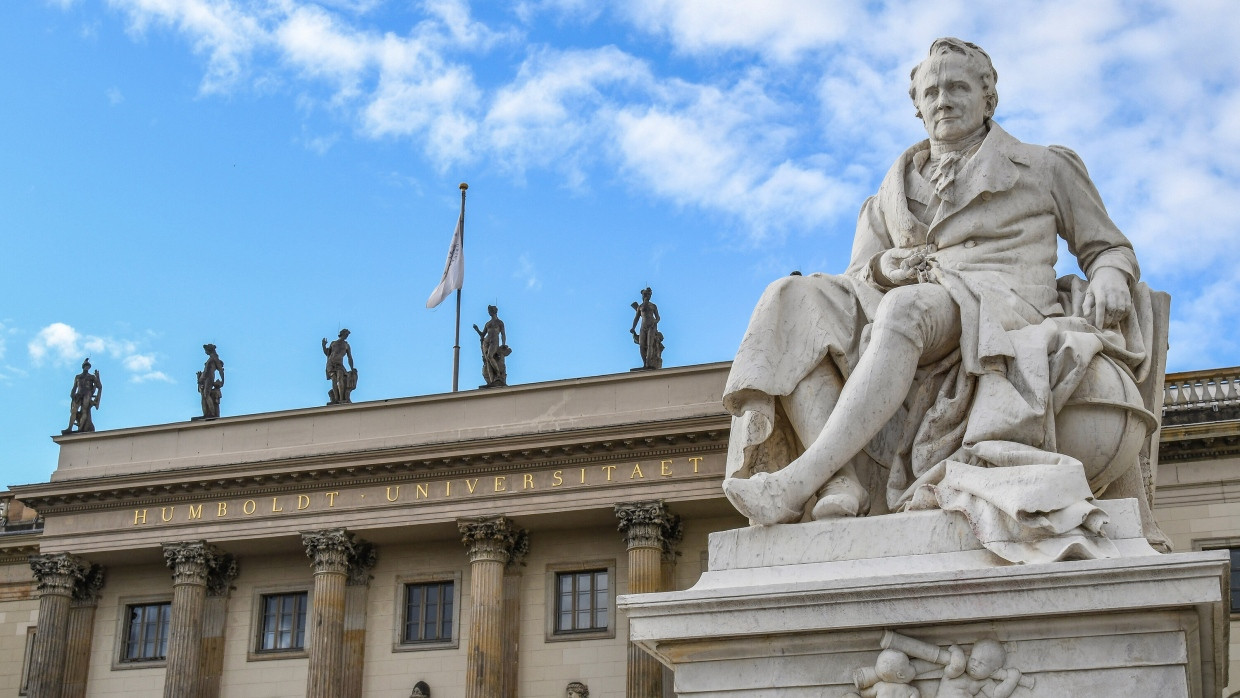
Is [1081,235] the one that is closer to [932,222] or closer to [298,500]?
[932,222]

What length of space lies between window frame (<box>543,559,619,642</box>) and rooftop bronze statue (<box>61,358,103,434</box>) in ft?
42.6

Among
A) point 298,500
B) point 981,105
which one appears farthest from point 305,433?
point 981,105

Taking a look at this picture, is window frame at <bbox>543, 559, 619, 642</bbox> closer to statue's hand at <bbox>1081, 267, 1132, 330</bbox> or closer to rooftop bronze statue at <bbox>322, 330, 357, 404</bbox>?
rooftop bronze statue at <bbox>322, 330, 357, 404</bbox>

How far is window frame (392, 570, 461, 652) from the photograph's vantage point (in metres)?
35.6

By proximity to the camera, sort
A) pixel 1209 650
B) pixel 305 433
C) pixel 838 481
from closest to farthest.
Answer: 1. pixel 1209 650
2. pixel 838 481
3. pixel 305 433

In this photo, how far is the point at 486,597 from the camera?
34219mm

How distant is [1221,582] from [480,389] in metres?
33.6

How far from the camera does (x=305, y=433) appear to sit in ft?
125

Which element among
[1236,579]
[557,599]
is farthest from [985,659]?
[557,599]

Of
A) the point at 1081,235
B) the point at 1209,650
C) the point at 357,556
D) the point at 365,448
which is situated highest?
the point at 365,448

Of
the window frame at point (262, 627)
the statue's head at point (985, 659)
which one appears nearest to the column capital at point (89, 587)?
the window frame at point (262, 627)

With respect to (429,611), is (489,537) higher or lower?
higher

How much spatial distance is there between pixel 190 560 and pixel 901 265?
33.4 m

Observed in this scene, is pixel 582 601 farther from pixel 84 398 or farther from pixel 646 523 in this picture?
pixel 84 398
